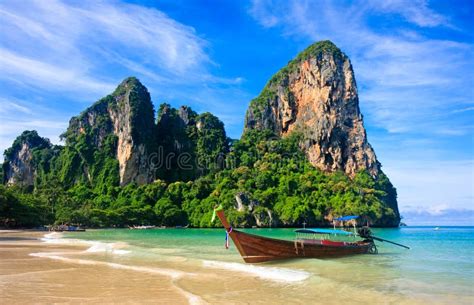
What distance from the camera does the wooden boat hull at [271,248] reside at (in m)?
14.5

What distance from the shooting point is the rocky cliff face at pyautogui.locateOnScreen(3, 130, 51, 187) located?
94.8 metres

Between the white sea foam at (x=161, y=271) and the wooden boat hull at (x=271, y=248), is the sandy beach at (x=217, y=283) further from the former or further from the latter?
the wooden boat hull at (x=271, y=248)

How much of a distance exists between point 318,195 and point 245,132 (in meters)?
34.3

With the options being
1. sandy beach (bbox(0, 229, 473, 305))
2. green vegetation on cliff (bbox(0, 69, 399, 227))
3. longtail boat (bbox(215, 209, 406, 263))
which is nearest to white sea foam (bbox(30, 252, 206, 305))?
sandy beach (bbox(0, 229, 473, 305))

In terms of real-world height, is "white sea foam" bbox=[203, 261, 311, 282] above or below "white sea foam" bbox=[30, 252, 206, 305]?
above

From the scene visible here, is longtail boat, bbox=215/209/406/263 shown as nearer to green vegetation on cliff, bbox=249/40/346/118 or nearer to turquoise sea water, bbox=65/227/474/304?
turquoise sea water, bbox=65/227/474/304

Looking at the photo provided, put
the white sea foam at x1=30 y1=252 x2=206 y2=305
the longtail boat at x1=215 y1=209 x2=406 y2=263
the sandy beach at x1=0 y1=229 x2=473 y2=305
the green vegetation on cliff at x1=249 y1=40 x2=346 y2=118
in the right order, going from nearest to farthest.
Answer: the white sea foam at x1=30 y1=252 x2=206 y2=305
the sandy beach at x1=0 y1=229 x2=473 y2=305
the longtail boat at x1=215 y1=209 x2=406 y2=263
the green vegetation on cliff at x1=249 y1=40 x2=346 y2=118

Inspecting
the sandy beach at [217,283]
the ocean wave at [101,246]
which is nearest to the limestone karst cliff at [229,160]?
the ocean wave at [101,246]

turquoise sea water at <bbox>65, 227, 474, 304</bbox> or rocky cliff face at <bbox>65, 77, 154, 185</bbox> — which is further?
rocky cliff face at <bbox>65, 77, 154, 185</bbox>

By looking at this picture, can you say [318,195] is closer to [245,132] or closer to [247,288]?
[245,132]

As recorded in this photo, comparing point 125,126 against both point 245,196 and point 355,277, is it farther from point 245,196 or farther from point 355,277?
point 355,277

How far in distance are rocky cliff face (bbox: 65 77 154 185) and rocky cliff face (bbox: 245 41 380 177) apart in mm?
28982

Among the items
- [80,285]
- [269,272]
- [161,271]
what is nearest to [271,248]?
[269,272]

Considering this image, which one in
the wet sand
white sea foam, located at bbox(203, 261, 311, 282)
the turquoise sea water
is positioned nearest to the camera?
the wet sand
